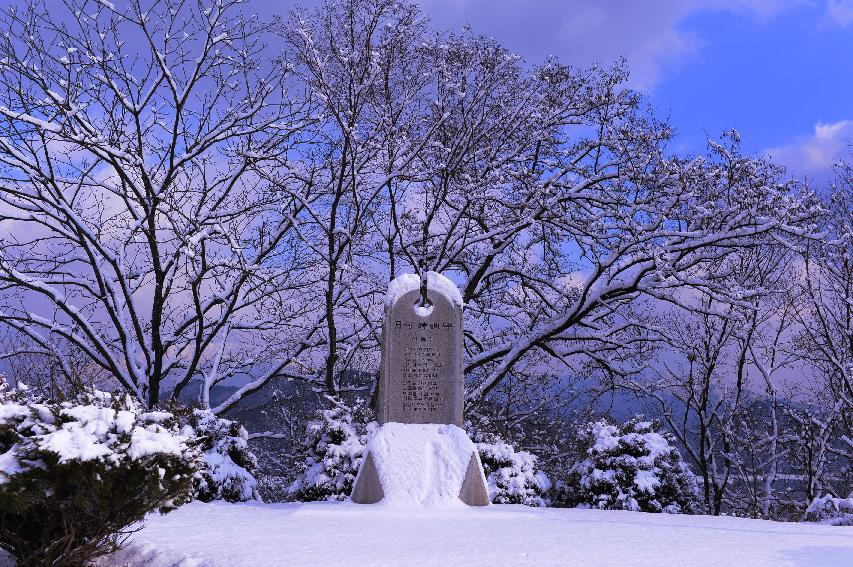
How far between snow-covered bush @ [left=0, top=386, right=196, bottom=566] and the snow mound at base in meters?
3.44

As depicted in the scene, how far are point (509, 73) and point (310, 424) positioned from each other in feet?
30.0

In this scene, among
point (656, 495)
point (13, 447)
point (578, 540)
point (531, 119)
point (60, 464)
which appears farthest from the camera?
point (531, 119)

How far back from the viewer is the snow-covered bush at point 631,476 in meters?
11.2

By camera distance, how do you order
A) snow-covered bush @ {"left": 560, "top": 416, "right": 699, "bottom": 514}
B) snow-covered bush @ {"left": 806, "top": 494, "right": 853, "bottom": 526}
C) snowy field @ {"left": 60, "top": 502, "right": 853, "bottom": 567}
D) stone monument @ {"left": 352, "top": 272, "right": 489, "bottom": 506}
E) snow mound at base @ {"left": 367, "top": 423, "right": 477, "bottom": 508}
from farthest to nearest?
snow-covered bush @ {"left": 560, "top": 416, "right": 699, "bottom": 514}
snow-covered bush @ {"left": 806, "top": 494, "right": 853, "bottom": 526}
stone monument @ {"left": 352, "top": 272, "right": 489, "bottom": 506}
snow mound at base @ {"left": 367, "top": 423, "right": 477, "bottom": 508}
snowy field @ {"left": 60, "top": 502, "right": 853, "bottom": 567}

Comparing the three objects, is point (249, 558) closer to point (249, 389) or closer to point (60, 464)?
point (60, 464)

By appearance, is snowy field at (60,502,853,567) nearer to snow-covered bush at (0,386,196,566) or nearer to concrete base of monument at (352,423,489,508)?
concrete base of monument at (352,423,489,508)

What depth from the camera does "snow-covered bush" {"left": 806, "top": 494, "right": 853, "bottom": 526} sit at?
9.85 metres

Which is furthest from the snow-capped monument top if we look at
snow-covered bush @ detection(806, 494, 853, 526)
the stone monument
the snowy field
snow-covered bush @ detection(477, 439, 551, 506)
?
snow-covered bush @ detection(806, 494, 853, 526)

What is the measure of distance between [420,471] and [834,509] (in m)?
7.01

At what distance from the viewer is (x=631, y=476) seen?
11.4 m

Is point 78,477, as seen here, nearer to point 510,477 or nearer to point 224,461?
point 224,461

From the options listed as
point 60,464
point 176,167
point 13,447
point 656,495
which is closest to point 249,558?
point 60,464

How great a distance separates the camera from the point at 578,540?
621 cm

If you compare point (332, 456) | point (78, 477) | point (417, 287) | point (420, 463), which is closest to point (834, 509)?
point (420, 463)
